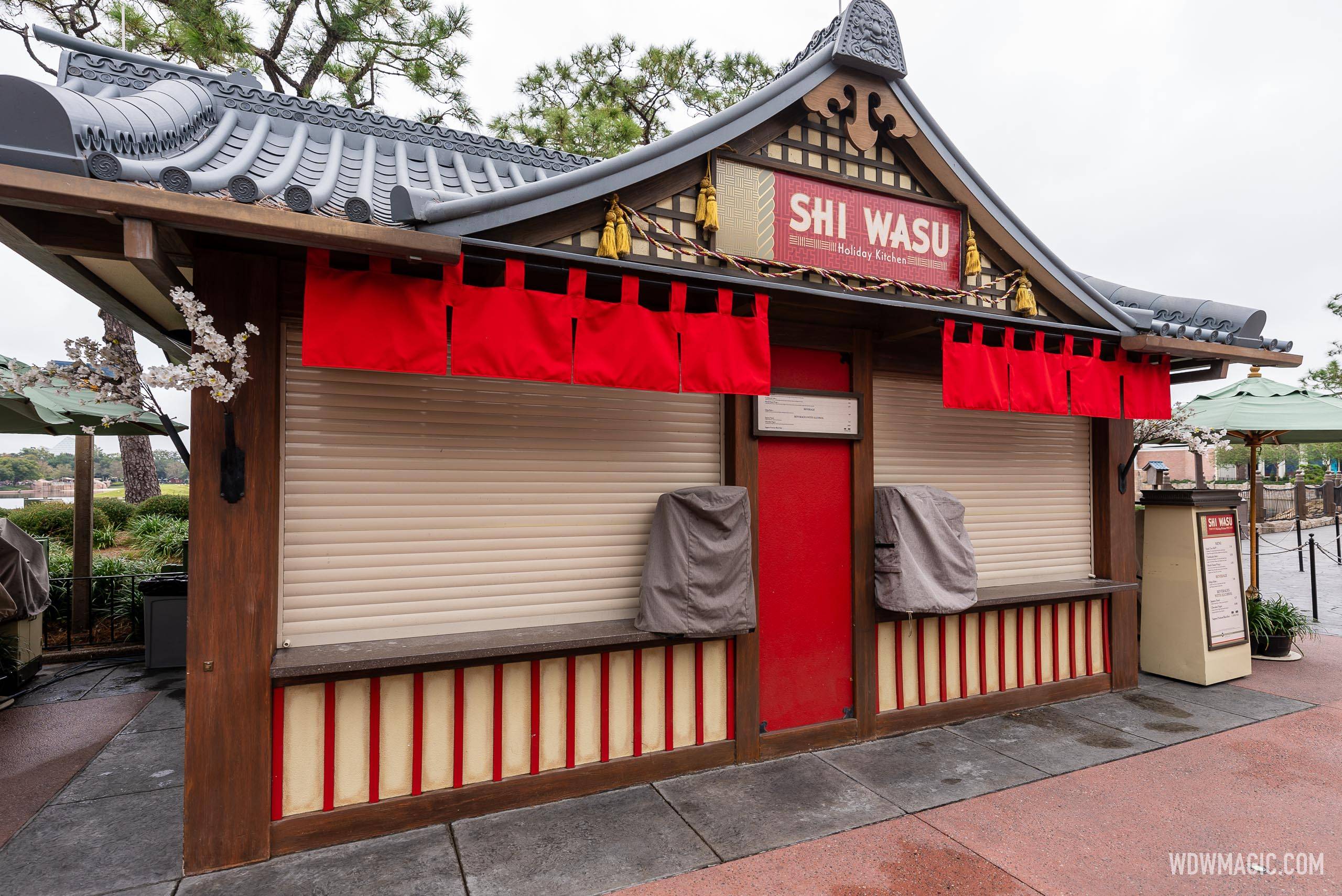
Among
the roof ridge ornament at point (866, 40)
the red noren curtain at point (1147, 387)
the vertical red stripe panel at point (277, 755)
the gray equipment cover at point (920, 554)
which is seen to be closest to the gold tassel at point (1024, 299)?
the red noren curtain at point (1147, 387)

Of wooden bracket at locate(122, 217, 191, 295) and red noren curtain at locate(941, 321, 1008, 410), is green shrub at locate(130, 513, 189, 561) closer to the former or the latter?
wooden bracket at locate(122, 217, 191, 295)

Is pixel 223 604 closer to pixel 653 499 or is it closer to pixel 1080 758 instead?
pixel 653 499

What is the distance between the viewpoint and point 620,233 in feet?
12.8

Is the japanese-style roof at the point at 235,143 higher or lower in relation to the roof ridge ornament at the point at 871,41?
lower

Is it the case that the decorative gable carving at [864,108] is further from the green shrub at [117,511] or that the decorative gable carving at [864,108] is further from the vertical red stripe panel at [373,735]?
the green shrub at [117,511]

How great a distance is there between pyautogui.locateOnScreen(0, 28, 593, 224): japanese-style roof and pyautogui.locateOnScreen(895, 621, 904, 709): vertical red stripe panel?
168 inches

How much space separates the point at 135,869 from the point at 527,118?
1308cm

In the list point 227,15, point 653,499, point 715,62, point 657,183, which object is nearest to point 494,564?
point 653,499

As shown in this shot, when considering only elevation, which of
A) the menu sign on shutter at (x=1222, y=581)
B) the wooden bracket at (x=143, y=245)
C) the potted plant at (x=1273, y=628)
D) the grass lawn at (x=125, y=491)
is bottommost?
the potted plant at (x=1273, y=628)

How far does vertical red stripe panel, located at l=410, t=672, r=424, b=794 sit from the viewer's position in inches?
143

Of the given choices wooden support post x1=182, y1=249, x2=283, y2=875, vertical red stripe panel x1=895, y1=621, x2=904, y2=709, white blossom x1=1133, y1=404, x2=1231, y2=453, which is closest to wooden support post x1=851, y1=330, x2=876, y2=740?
vertical red stripe panel x1=895, y1=621, x2=904, y2=709

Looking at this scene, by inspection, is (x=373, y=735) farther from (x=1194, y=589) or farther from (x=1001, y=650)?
(x=1194, y=589)

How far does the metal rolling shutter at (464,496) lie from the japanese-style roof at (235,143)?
909 mm

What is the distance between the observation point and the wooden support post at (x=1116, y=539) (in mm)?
5930
